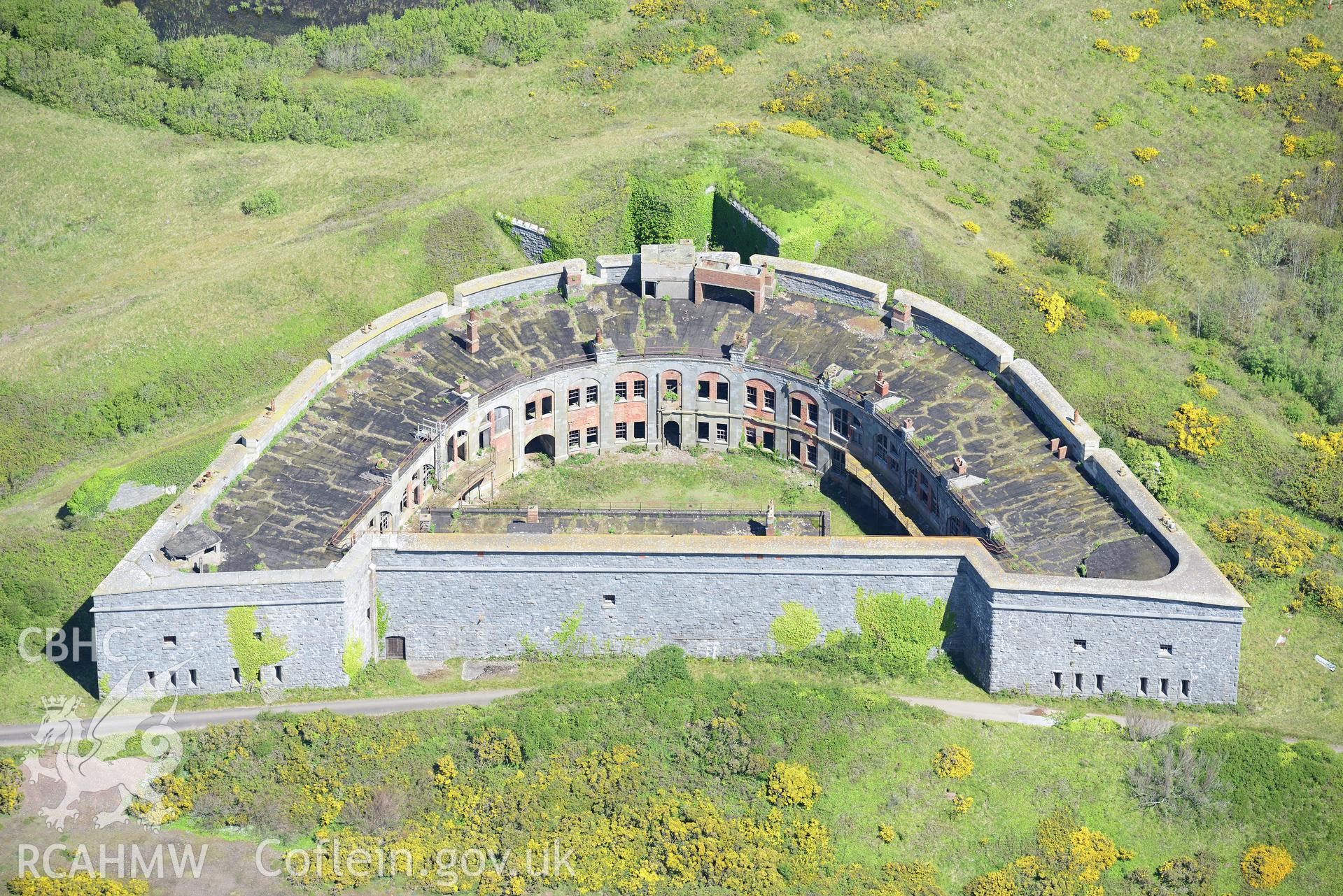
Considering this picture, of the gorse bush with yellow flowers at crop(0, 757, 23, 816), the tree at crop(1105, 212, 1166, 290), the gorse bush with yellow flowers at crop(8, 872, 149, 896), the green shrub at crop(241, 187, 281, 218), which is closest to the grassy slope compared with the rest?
the green shrub at crop(241, 187, 281, 218)

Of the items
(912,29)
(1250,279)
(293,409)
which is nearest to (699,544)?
(293,409)

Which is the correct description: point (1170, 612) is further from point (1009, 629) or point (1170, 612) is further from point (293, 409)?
point (293, 409)

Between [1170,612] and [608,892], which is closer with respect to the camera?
[608,892]

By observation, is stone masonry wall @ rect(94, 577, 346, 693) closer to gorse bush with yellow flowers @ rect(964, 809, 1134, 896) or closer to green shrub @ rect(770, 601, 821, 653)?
green shrub @ rect(770, 601, 821, 653)

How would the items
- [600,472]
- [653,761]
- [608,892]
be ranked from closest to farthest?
[608,892] < [653,761] < [600,472]

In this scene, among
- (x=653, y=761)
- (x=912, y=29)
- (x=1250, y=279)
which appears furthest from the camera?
(x=912, y=29)

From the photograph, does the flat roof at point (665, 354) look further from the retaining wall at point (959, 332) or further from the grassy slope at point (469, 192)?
the grassy slope at point (469, 192)
